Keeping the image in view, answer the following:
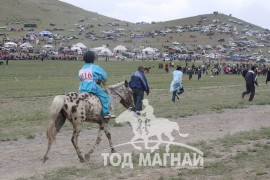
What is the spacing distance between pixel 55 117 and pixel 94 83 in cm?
116

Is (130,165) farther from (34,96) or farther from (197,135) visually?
(34,96)

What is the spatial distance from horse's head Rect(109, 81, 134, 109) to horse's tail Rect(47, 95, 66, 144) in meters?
1.67

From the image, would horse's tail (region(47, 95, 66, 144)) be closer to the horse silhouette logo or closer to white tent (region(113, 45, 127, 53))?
the horse silhouette logo

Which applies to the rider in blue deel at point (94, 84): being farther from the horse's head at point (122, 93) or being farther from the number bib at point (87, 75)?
the horse's head at point (122, 93)

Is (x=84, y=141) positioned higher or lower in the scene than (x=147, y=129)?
lower

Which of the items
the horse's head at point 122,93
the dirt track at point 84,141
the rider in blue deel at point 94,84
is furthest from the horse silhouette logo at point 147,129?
the rider in blue deel at point 94,84

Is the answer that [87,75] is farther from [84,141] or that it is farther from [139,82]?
[139,82]

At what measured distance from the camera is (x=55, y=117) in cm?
984

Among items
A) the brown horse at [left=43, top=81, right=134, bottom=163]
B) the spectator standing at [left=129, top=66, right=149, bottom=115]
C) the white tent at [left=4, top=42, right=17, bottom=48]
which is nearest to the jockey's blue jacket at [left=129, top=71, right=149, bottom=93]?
the spectator standing at [left=129, top=66, right=149, bottom=115]

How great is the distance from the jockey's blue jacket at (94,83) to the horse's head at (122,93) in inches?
32.5

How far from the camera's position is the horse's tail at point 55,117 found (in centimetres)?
970

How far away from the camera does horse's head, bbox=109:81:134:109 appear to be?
11469 mm

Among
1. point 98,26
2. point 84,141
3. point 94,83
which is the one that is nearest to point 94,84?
point 94,83

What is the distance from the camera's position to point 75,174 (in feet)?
29.4
